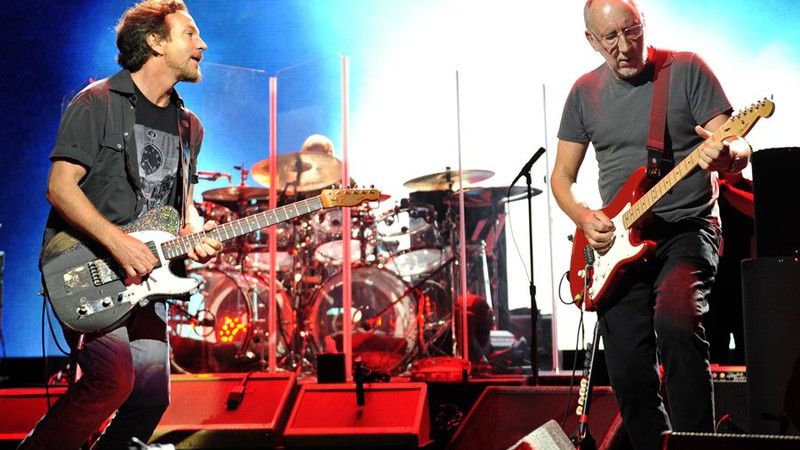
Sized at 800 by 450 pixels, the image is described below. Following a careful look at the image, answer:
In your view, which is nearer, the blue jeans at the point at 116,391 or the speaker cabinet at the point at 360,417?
the blue jeans at the point at 116,391

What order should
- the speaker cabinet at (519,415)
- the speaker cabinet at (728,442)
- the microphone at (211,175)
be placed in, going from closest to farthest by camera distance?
the speaker cabinet at (728,442) → the speaker cabinet at (519,415) → the microphone at (211,175)

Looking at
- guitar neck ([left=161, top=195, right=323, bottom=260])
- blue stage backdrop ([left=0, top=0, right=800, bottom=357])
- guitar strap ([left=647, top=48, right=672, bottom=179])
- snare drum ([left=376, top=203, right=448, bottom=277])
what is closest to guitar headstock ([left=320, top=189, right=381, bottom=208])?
guitar neck ([left=161, top=195, right=323, bottom=260])

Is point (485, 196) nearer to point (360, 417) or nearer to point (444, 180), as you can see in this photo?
point (444, 180)

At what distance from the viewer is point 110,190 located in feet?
10.6

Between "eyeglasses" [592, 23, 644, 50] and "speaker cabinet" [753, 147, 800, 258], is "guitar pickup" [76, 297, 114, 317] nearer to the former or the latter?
"eyeglasses" [592, 23, 644, 50]

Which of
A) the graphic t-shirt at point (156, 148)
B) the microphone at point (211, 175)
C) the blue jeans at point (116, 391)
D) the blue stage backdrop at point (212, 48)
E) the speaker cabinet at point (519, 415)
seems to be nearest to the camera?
the blue jeans at point (116, 391)

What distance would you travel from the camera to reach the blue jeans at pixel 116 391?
2.95 metres

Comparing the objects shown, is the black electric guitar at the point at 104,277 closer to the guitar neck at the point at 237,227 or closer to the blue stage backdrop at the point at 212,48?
the guitar neck at the point at 237,227

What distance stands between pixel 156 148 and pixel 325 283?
3.24 m

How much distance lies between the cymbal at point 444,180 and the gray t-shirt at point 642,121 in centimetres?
284

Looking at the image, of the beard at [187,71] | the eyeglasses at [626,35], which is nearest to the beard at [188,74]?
the beard at [187,71]

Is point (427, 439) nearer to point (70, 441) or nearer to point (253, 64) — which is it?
point (70, 441)

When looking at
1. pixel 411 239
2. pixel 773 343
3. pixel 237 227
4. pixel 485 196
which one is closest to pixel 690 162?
pixel 773 343

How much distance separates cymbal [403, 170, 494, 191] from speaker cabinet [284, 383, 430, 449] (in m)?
2.09
